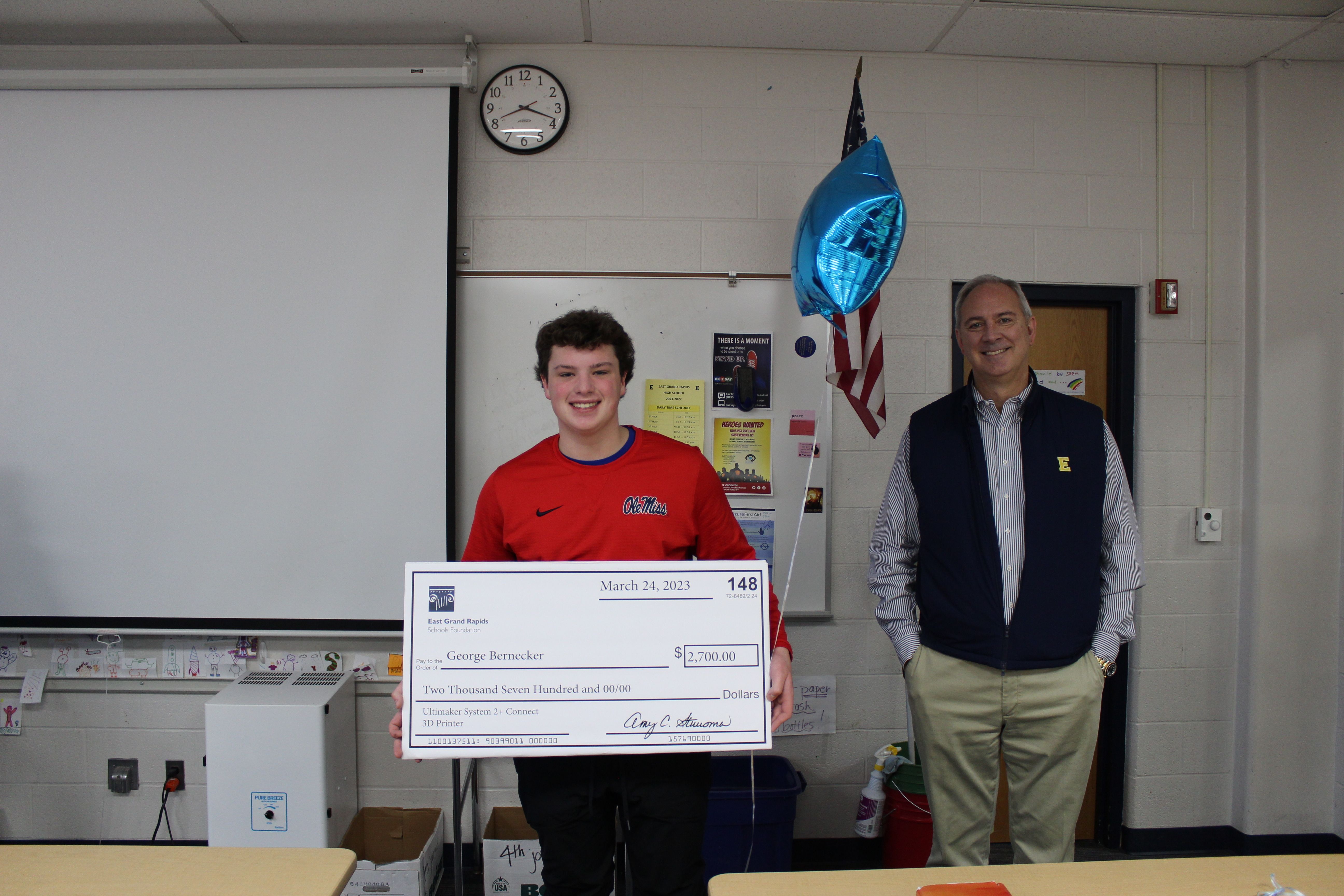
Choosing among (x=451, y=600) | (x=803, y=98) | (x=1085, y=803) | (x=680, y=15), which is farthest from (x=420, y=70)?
(x=1085, y=803)

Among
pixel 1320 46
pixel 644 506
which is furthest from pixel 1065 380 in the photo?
pixel 644 506

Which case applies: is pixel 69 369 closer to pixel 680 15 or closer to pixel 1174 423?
pixel 680 15

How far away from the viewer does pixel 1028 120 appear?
239 cm

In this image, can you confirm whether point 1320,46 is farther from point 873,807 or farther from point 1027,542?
point 873,807

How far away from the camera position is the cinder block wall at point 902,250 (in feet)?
7.63

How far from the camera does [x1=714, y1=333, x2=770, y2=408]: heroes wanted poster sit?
233 cm

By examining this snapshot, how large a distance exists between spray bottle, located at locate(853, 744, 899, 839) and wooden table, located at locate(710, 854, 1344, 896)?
1251 millimetres

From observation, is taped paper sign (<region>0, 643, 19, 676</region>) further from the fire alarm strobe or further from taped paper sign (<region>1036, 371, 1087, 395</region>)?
the fire alarm strobe

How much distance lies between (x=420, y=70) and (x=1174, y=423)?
278cm

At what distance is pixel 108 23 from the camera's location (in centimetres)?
224

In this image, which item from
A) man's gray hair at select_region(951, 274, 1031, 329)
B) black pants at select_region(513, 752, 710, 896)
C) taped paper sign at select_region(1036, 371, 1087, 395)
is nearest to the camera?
black pants at select_region(513, 752, 710, 896)

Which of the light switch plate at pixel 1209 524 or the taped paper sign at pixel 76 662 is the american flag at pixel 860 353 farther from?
the taped paper sign at pixel 76 662

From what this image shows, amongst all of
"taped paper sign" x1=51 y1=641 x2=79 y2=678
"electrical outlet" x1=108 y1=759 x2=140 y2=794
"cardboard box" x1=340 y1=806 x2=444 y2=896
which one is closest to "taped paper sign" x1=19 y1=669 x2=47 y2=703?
"taped paper sign" x1=51 y1=641 x2=79 y2=678

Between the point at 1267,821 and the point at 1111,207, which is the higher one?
the point at 1111,207
